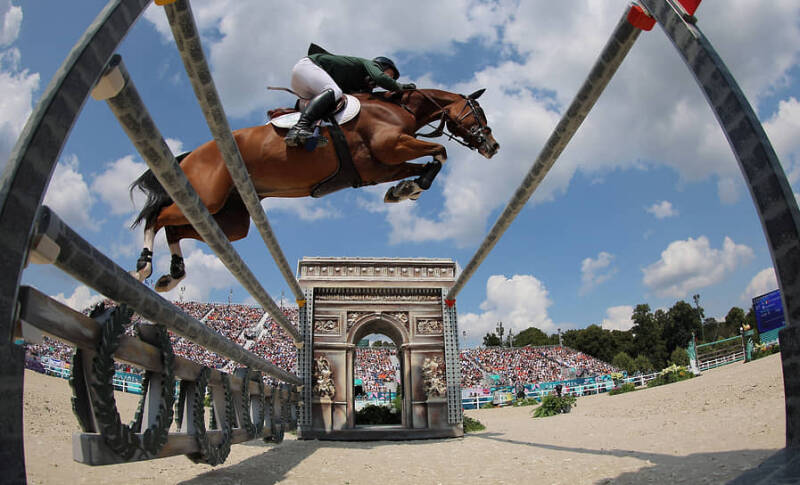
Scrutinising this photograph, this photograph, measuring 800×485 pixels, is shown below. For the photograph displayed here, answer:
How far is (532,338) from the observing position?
6875 centimetres

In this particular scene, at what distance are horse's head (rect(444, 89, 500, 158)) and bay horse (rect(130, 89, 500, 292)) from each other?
0.36 metres

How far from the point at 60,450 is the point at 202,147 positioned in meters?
3.76

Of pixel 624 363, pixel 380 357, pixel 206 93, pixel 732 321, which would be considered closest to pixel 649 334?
pixel 732 321

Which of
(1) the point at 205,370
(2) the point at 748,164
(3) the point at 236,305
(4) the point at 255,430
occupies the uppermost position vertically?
(3) the point at 236,305

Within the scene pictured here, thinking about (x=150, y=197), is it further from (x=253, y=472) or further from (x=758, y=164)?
(x=758, y=164)

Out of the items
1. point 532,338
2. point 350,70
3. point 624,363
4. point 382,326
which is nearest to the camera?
point 350,70

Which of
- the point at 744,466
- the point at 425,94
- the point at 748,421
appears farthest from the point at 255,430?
the point at 748,421

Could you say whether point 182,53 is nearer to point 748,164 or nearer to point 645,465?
point 748,164

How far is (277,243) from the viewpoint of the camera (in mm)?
5219

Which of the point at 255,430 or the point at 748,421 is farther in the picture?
the point at 748,421

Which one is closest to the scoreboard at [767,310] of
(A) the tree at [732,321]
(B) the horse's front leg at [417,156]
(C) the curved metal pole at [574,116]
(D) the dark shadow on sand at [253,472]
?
(C) the curved metal pole at [574,116]

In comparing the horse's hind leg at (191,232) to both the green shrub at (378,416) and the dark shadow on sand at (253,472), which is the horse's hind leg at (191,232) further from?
the green shrub at (378,416)

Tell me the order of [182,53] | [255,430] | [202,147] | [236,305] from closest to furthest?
1. [182,53]
2. [202,147]
3. [255,430]
4. [236,305]

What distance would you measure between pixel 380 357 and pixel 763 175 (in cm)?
3722
